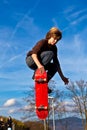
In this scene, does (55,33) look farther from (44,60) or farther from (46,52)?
(44,60)

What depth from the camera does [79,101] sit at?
46.6m

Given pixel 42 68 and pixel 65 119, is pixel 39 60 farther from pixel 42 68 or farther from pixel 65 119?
pixel 65 119

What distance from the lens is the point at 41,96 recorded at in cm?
514

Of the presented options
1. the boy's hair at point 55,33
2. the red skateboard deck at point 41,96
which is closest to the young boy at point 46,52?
the boy's hair at point 55,33

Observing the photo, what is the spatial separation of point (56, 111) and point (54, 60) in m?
42.1

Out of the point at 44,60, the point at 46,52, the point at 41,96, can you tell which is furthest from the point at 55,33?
the point at 41,96

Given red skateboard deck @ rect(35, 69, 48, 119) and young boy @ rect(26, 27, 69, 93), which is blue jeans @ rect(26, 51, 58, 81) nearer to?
young boy @ rect(26, 27, 69, 93)

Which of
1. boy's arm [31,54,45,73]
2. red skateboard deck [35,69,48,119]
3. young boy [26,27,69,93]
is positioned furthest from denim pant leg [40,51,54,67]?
red skateboard deck [35,69,48,119]

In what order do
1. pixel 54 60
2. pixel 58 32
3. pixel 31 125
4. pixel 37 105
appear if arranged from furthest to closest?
pixel 31 125, pixel 54 60, pixel 58 32, pixel 37 105

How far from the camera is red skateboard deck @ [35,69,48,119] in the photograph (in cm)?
515

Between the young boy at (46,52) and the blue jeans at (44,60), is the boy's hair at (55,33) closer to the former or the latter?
the young boy at (46,52)

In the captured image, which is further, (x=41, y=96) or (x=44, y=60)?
(x=44, y=60)

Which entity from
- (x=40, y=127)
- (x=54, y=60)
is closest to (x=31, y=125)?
(x=40, y=127)

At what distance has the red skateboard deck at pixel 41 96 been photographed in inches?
203
